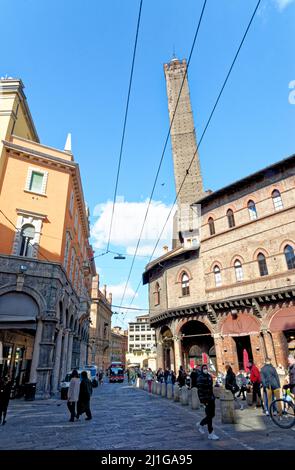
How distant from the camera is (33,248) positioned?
17969 millimetres

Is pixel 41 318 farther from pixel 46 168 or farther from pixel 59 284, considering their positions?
pixel 46 168

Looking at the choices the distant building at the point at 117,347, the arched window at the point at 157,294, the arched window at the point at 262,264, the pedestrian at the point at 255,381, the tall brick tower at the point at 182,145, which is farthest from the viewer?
the distant building at the point at 117,347

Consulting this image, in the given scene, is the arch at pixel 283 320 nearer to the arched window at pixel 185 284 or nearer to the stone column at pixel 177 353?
the arched window at pixel 185 284

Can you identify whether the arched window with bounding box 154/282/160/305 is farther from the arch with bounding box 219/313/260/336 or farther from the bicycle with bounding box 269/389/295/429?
the bicycle with bounding box 269/389/295/429

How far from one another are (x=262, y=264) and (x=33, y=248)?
15118 millimetres

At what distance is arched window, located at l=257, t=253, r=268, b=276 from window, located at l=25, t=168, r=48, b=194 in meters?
15.3

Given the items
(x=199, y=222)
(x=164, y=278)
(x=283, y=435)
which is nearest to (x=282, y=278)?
(x=199, y=222)

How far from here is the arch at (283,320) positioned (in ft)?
59.3

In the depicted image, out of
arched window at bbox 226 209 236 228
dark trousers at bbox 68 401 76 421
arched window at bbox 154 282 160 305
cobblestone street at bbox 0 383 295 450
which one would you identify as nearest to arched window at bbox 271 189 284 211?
arched window at bbox 226 209 236 228

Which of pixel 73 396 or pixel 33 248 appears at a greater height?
pixel 33 248

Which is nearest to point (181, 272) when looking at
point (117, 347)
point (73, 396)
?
point (73, 396)

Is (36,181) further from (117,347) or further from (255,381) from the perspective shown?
(117,347)

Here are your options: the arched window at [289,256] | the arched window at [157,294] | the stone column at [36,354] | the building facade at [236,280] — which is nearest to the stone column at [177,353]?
the building facade at [236,280]

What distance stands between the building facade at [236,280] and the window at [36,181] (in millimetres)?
12148
